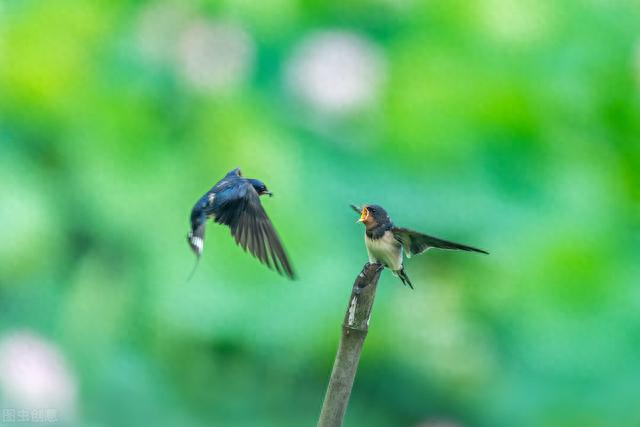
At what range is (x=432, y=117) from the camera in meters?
2.17

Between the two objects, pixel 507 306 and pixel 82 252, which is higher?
pixel 507 306

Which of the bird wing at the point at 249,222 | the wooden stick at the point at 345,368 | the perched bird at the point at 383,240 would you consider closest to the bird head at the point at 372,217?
the perched bird at the point at 383,240

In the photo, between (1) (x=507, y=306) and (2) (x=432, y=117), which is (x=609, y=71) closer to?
(2) (x=432, y=117)

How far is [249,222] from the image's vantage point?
3.80 feet

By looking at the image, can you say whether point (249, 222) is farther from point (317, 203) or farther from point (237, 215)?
point (317, 203)

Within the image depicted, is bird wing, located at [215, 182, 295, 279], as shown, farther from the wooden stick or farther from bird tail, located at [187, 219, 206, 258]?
the wooden stick

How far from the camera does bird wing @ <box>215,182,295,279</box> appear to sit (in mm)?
1094

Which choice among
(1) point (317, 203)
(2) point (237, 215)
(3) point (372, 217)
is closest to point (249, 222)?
(2) point (237, 215)

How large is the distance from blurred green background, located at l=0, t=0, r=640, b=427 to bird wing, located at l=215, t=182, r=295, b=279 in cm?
83

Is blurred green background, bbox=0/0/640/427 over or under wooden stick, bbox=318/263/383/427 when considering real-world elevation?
over

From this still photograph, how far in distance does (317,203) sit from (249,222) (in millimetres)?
949

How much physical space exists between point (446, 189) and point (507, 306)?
29 centimetres

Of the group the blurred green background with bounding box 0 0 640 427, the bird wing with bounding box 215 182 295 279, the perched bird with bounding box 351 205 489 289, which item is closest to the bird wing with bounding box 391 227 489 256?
the perched bird with bounding box 351 205 489 289

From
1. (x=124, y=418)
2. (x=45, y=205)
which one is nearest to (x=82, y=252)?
(x=45, y=205)
